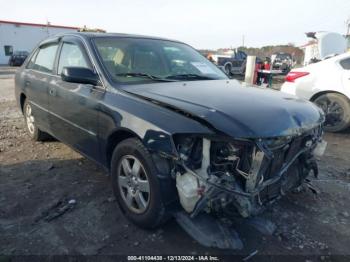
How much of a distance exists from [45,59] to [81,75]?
1.75 meters

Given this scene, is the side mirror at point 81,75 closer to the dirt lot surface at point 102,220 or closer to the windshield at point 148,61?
the windshield at point 148,61

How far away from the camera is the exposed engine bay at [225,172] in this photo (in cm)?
222

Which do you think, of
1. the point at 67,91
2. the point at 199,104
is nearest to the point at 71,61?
the point at 67,91

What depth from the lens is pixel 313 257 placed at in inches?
99.1

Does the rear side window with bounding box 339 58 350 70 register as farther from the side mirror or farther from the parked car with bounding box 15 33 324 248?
the side mirror

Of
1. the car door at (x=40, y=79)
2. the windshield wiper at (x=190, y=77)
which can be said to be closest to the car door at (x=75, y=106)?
the car door at (x=40, y=79)

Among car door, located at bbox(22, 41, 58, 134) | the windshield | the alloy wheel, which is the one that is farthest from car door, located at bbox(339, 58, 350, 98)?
car door, located at bbox(22, 41, 58, 134)

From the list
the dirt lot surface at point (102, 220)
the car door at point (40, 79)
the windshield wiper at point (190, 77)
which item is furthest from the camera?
the car door at point (40, 79)

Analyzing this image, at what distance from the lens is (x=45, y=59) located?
4.46 m

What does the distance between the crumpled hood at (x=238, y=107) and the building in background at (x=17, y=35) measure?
39.2 m

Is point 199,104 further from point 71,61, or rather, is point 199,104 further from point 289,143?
point 71,61

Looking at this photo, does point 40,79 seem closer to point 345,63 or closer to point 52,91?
point 52,91

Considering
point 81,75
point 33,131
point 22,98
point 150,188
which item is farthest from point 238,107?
point 22,98

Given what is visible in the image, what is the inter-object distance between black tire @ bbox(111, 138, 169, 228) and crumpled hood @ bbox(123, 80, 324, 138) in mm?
449
